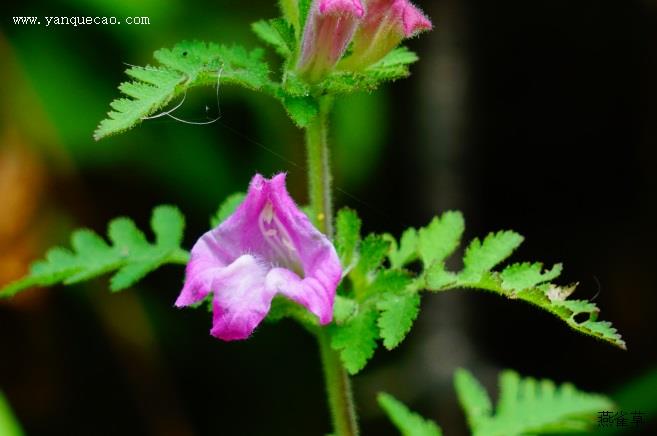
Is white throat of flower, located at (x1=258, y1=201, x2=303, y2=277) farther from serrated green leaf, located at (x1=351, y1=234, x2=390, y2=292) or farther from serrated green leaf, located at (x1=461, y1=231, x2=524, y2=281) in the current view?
serrated green leaf, located at (x1=461, y1=231, x2=524, y2=281)

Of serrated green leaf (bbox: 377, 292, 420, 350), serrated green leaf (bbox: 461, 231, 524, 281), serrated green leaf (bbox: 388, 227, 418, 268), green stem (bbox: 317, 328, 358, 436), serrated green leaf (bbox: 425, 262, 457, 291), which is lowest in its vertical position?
green stem (bbox: 317, 328, 358, 436)

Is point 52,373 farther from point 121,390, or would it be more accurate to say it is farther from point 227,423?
point 227,423

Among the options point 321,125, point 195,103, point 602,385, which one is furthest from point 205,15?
point 602,385

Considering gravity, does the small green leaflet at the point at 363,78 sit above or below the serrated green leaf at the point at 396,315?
above

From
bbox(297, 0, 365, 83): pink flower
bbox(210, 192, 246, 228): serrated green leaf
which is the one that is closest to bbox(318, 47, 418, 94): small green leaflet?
bbox(297, 0, 365, 83): pink flower

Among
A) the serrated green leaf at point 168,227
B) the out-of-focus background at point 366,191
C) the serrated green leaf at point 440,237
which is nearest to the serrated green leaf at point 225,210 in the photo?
the serrated green leaf at point 168,227

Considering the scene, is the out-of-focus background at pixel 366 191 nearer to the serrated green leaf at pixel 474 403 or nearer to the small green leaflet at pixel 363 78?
the serrated green leaf at pixel 474 403

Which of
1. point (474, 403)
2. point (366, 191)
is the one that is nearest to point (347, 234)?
point (474, 403)
